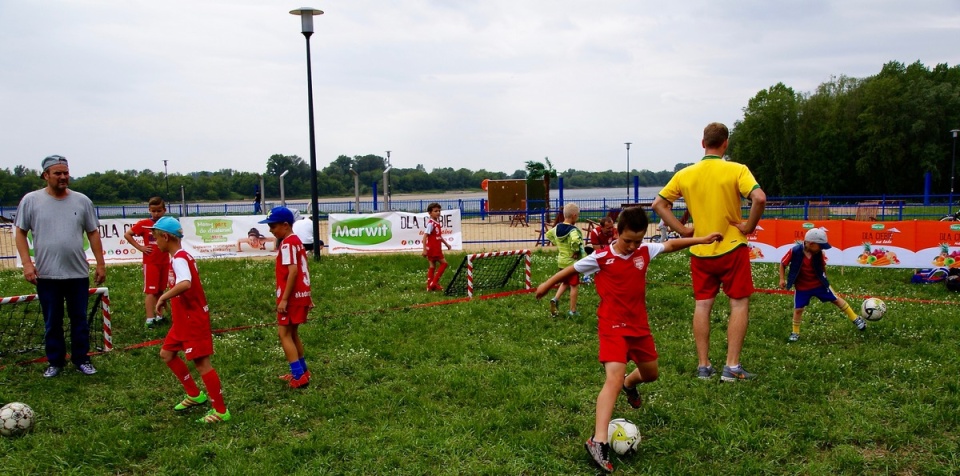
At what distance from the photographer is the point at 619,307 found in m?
4.48

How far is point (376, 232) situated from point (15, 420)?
41.9ft

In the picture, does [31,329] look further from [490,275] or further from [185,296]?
[490,275]

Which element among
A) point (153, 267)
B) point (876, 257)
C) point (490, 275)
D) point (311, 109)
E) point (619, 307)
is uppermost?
point (311, 109)

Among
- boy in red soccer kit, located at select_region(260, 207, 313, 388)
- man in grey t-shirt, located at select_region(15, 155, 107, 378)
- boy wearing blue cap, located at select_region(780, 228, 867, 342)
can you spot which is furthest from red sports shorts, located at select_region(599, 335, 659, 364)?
man in grey t-shirt, located at select_region(15, 155, 107, 378)

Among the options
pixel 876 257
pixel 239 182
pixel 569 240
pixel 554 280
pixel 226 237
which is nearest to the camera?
pixel 554 280

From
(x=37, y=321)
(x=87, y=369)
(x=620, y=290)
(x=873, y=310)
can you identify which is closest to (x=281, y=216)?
(x=87, y=369)

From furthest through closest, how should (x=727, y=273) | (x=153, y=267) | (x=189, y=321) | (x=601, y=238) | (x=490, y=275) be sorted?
(x=490, y=275) < (x=601, y=238) < (x=153, y=267) < (x=727, y=273) < (x=189, y=321)

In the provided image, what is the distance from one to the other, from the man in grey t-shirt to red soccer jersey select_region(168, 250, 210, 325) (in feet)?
5.44

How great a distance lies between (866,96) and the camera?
57.2 metres

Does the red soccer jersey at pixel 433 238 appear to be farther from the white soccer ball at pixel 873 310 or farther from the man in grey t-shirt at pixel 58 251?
the white soccer ball at pixel 873 310

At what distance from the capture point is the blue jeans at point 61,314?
21.4ft

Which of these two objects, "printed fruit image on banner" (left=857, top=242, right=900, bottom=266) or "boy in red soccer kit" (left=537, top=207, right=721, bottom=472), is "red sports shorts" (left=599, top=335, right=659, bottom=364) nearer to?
"boy in red soccer kit" (left=537, top=207, right=721, bottom=472)

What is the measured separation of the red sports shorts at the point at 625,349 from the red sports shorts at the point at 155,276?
6.46 meters

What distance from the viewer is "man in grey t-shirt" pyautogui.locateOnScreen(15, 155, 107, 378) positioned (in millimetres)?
6359
